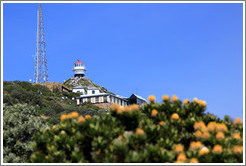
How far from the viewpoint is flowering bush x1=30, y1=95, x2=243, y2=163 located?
6695 millimetres

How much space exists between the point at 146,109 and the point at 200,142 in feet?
7.14

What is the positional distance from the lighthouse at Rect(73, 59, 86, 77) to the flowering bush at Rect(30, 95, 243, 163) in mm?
110397

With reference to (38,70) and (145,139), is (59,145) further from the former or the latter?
(38,70)

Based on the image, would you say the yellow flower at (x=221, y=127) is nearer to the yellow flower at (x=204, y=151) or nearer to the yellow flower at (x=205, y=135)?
the yellow flower at (x=205, y=135)

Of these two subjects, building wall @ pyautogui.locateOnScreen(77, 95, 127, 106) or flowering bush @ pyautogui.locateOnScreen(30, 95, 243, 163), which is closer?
flowering bush @ pyautogui.locateOnScreen(30, 95, 243, 163)

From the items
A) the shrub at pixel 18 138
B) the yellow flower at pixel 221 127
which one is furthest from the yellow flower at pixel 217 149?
the shrub at pixel 18 138

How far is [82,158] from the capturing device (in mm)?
6996

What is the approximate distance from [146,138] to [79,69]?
112 meters

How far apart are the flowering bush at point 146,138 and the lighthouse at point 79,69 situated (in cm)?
11040

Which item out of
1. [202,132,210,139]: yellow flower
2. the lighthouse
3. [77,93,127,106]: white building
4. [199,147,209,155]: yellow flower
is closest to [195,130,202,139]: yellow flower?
[202,132,210,139]: yellow flower

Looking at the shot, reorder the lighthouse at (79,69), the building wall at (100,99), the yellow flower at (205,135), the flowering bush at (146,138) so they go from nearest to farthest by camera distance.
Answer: the flowering bush at (146,138)
the yellow flower at (205,135)
the building wall at (100,99)
the lighthouse at (79,69)

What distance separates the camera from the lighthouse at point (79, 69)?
11794 centimetres

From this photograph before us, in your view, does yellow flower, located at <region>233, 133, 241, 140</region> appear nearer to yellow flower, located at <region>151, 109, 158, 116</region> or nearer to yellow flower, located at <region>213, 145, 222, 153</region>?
yellow flower, located at <region>213, 145, 222, 153</region>

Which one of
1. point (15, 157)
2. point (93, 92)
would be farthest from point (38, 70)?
point (15, 157)
